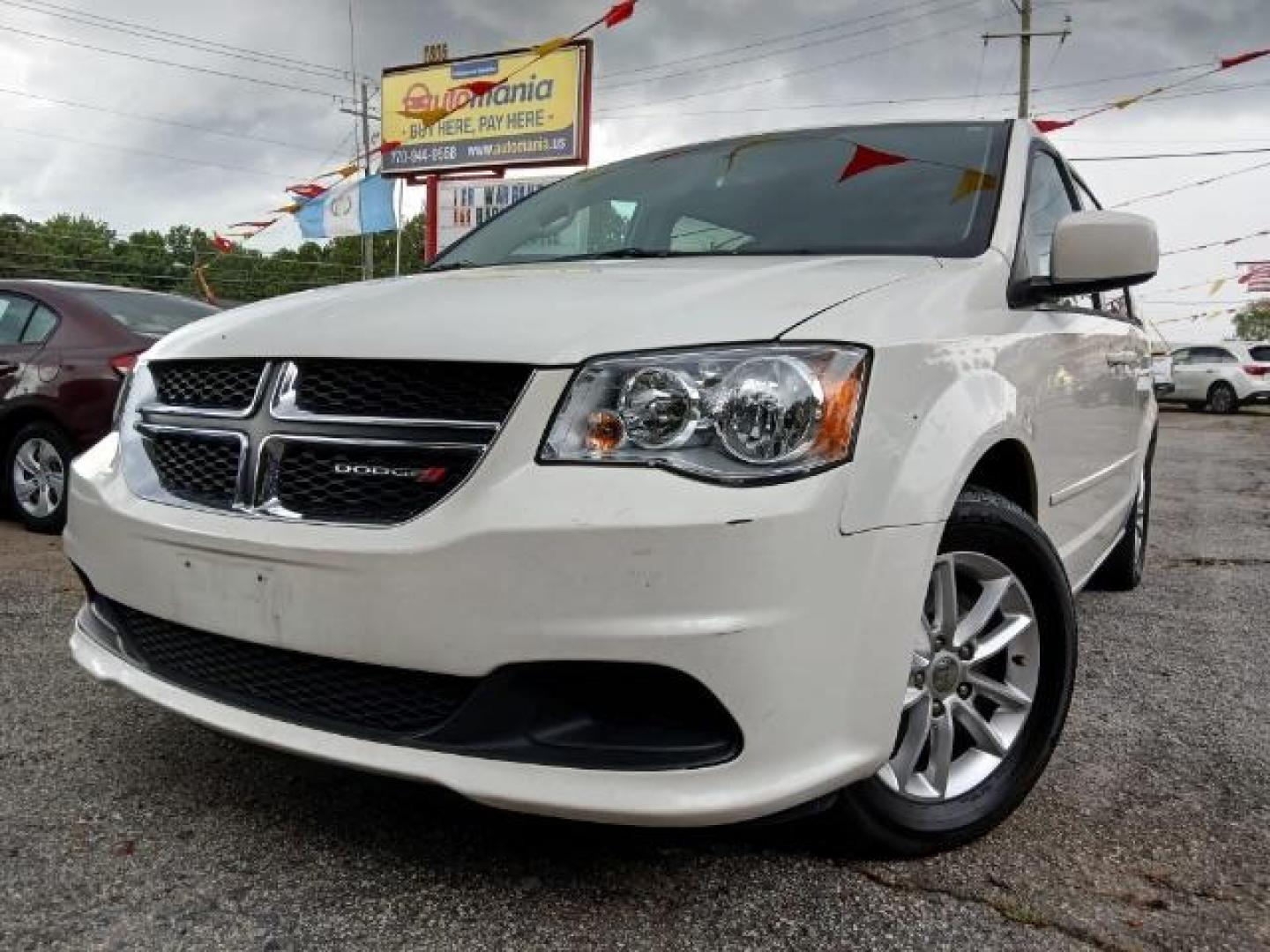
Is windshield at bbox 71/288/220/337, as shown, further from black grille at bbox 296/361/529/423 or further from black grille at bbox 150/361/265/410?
black grille at bbox 296/361/529/423

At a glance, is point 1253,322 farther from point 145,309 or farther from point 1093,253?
point 1093,253

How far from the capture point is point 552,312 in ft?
6.39

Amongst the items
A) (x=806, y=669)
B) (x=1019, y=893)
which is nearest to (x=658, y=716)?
(x=806, y=669)

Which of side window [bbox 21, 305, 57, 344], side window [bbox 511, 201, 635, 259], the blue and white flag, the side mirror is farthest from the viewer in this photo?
the blue and white flag

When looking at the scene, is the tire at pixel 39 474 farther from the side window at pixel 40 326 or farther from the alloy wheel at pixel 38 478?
the side window at pixel 40 326

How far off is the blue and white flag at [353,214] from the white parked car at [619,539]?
14994mm

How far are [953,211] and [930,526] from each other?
1076mm

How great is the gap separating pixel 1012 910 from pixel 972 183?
170 centimetres

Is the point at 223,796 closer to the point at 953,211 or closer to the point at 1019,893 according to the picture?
the point at 1019,893

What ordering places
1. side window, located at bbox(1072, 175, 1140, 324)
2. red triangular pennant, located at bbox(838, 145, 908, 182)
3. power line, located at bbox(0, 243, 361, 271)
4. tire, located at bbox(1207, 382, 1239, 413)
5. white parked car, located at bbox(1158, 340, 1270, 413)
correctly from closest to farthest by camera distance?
red triangular pennant, located at bbox(838, 145, 908, 182) < side window, located at bbox(1072, 175, 1140, 324) < white parked car, located at bbox(1158, 340, 1270, 413) < tire, located at bbox(1207, 382, 1239, 413) < power line, located at bbox(0, 243, 361, 271)

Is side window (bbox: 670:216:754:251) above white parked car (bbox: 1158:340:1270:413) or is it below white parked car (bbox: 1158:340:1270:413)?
above

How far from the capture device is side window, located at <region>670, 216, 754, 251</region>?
2807mm

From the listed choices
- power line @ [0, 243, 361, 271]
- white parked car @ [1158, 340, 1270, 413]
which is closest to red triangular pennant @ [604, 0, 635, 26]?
white parked car @ [1158, 340, 1270, 413]

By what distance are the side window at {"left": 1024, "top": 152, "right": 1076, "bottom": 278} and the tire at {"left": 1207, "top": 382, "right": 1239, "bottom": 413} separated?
80.8 feet
